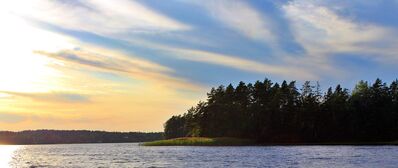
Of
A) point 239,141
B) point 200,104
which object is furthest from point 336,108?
point 200,104

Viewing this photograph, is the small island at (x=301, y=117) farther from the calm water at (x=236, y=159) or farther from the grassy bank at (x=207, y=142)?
the calm water at (x=236, y=159)

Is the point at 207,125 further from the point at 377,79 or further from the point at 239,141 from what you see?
the point at 377,79

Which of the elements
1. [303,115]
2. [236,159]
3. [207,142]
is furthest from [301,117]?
[236,159]

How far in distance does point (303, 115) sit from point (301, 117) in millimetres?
1056

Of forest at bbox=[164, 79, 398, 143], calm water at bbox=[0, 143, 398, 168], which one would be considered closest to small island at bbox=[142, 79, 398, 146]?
forest at bbox=[164, 79, 398, 143]

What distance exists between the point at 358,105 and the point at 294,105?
19.7 meters

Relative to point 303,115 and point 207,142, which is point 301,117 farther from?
point 207,142

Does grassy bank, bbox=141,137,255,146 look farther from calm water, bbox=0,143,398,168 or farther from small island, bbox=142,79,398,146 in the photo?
calm water, bbox=0,143,398,168

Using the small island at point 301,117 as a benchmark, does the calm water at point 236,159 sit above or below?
below

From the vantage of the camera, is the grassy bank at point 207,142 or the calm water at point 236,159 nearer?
the calm water at point 236,159

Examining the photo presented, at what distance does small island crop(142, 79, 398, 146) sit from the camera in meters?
162

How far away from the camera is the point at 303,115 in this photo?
166000mm

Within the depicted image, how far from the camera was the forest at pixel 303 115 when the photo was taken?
533 ft

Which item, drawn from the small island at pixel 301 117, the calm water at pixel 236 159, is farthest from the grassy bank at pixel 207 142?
the calm water at pixel 236 159
